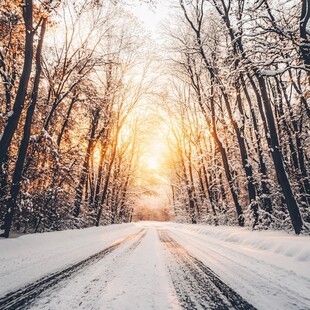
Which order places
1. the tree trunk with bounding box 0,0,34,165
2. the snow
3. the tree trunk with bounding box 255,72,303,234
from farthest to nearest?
the tree trunk with bounding box 255,72,303,234, the tree trunk with bounding box 0,0,34,165, the snow

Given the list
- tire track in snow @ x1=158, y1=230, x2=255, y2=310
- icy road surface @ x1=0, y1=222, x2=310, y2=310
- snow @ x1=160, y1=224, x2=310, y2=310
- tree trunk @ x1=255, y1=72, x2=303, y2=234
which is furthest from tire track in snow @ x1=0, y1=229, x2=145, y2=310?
tree trunk @ x1=255, y1=72, x2=303, y2=234

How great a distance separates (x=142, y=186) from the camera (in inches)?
1436

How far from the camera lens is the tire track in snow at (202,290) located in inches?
90.9

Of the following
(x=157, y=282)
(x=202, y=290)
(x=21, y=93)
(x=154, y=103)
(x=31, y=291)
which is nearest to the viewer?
(x=31, y=291)

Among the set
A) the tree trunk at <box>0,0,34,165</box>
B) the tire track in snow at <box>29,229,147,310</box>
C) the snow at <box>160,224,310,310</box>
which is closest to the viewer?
the tire track in snow at <box>29,229,147,310</box>

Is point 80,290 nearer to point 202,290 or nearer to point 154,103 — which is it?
point 202,290

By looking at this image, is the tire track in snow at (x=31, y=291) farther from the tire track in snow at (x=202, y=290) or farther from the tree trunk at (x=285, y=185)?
the tree trunk at (x=285, y=185)

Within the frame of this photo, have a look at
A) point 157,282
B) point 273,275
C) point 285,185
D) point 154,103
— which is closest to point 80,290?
point 157,282

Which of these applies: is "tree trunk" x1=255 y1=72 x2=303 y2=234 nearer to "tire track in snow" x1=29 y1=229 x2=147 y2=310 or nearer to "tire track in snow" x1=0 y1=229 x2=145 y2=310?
"tire track in snow" x1=29 y1=229 x2=147 y2=310

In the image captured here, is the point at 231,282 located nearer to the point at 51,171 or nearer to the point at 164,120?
the point at 51,171

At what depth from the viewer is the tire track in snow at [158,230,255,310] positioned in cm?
231

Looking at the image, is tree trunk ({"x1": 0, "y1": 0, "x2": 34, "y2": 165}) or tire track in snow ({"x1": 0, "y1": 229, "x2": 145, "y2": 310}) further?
tree trunk ({"x1": 0, "y1": 0, "x2": 34, "y2": 165})

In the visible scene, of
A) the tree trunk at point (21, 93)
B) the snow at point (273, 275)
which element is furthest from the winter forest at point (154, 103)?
the snow at point (273, 275)

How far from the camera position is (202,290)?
109 inches
